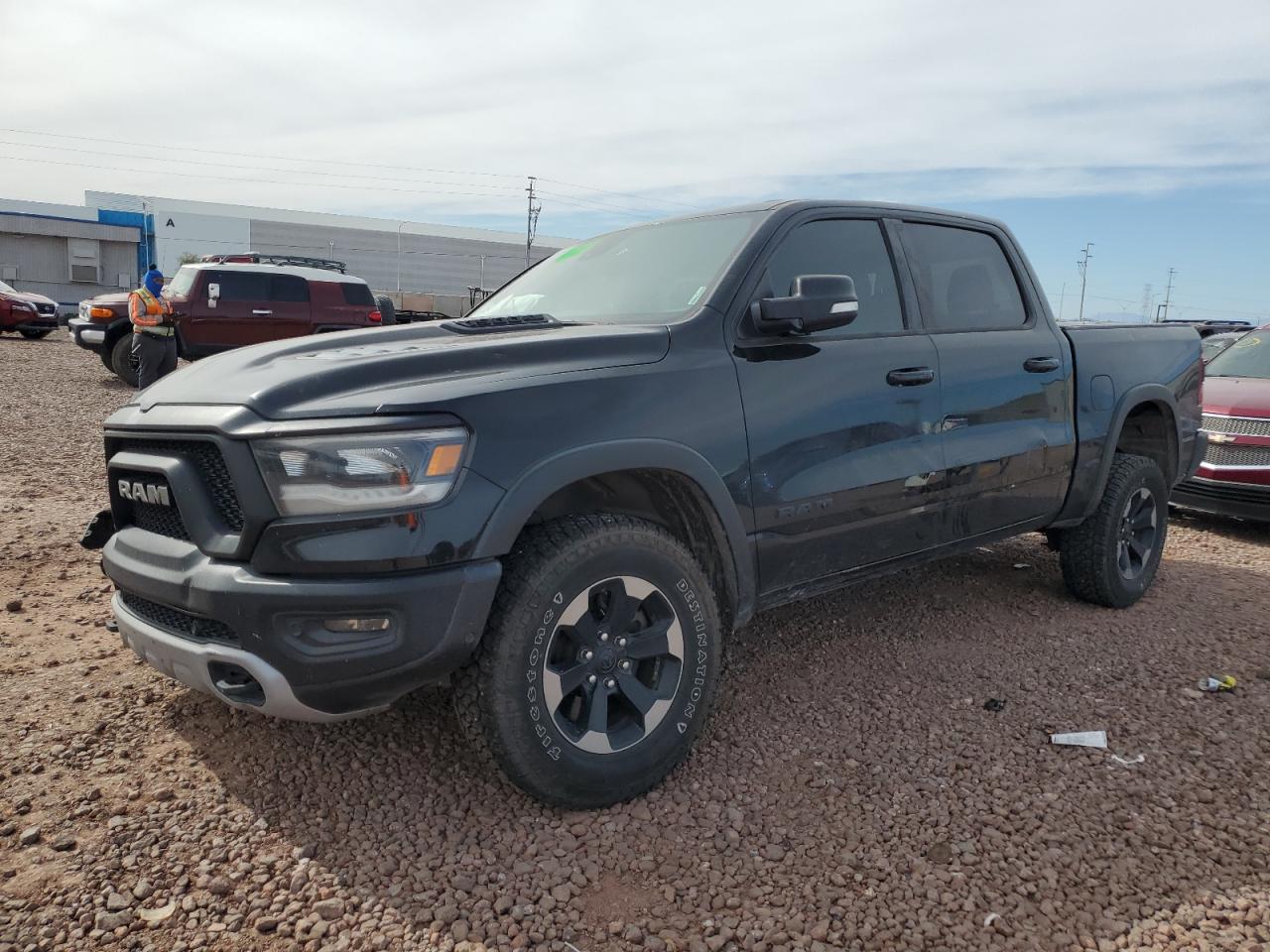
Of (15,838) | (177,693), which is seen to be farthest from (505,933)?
(177,693)

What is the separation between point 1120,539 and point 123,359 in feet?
45.0

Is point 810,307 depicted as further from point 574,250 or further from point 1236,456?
point 1236,456

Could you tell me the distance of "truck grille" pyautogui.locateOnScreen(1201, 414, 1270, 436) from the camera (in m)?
6.73

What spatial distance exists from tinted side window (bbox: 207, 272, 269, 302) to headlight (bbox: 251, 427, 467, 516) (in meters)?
13.1

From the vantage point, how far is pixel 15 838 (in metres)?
2.49

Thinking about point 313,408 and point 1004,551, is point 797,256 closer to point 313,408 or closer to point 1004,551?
point 313,408

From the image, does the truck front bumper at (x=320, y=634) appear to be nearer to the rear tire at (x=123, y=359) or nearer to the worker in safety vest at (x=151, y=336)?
the worker in safety vest at (x=151, y=336)

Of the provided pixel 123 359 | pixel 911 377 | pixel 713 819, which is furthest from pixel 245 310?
pixel 713 819

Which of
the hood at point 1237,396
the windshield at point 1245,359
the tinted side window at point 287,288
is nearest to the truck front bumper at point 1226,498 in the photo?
the hood at point 1237,396

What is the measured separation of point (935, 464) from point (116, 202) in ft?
183

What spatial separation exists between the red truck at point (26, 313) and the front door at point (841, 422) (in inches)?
892

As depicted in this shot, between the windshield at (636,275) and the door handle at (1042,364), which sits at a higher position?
the windshield at (636,275)

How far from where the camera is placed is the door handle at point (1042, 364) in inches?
160

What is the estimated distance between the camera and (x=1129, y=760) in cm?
315
